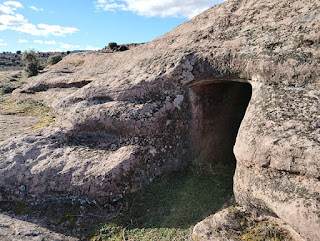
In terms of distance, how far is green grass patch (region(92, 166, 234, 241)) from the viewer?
420 centimetres

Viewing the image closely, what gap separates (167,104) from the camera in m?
5.39

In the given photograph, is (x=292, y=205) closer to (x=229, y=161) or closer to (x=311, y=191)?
(x=311, y=191)

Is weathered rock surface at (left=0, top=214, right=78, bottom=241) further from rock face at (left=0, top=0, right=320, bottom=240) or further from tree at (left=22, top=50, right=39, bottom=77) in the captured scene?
tree at (left=22, top=50, right=39, bottom=77)

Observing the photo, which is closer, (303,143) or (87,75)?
(303,143)

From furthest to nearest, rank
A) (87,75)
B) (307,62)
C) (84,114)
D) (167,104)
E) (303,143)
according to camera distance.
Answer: (87,75), (84,114), (167,104), (307,62), (303,143)

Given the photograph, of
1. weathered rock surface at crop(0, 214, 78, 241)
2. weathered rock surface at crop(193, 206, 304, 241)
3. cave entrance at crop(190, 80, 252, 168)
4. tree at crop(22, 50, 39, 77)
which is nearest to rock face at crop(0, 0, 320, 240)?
cave entrance at crop(190, 80, 252, 168)

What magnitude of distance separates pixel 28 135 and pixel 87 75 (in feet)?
11.8

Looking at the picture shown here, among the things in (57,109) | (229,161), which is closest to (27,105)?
(57,109)

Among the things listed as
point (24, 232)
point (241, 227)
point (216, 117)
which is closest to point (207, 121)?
point (216, 117)

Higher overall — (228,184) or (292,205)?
(292,205)

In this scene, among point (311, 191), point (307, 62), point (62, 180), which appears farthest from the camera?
point (62, 180)

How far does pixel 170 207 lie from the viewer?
4602 mm

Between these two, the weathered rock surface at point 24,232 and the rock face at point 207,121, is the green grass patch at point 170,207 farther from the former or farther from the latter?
the weathered rock surface at point 24,232

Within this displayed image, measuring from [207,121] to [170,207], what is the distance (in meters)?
2.00
